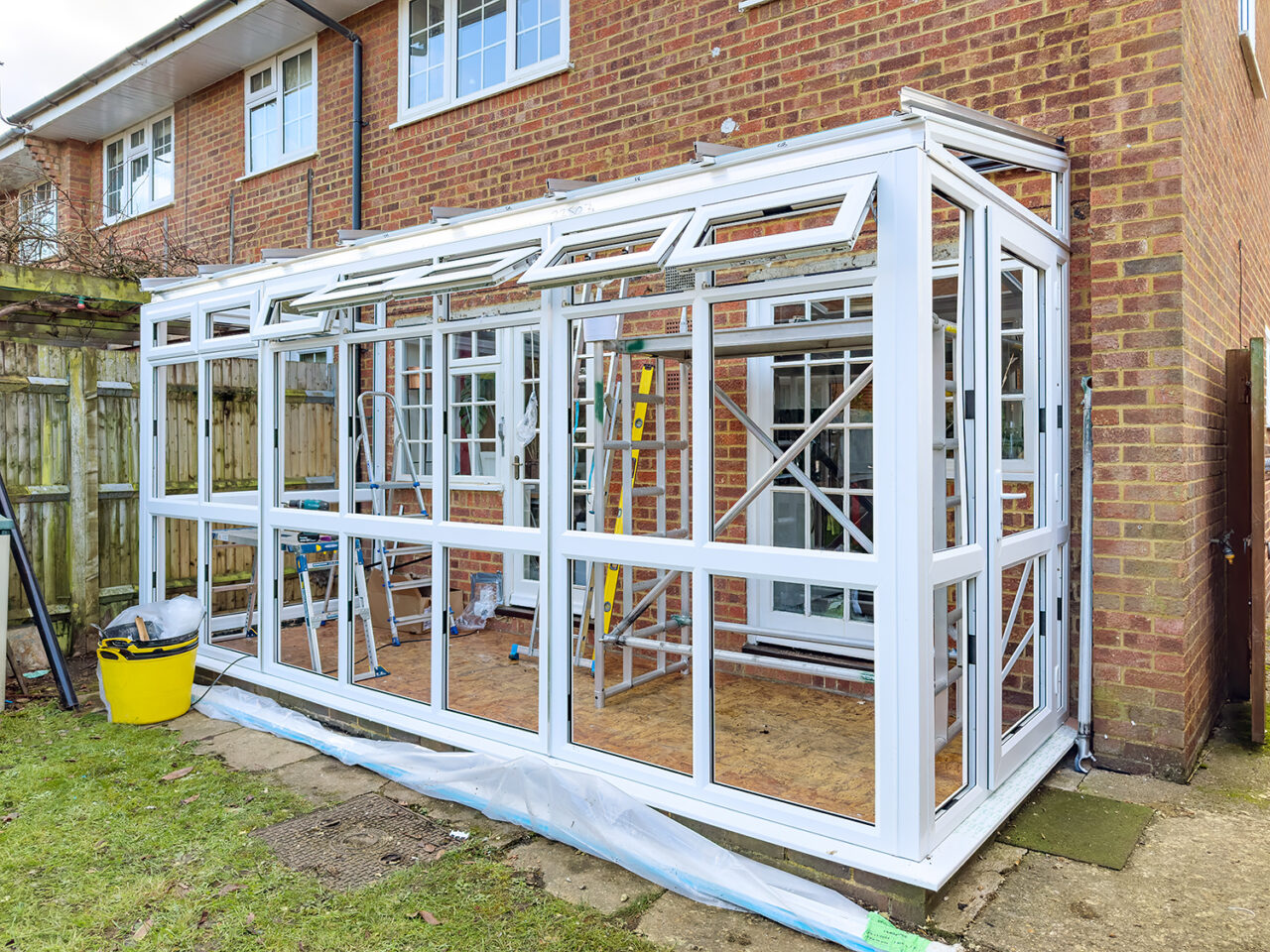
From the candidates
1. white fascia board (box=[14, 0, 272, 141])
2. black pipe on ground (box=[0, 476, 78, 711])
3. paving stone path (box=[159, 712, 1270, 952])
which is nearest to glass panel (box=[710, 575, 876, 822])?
paving stone path (box=[159, 712, 1270, 952])

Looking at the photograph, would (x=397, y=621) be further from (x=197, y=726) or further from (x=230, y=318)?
(x=230, y=318)

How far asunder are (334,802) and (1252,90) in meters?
7.23

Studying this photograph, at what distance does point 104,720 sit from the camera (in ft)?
17.4

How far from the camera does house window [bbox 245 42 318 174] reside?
895 cm

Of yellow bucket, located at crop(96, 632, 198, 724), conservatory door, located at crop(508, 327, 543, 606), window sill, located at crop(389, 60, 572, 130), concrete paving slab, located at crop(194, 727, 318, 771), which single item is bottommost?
concrete paving slab, located at crop(194, 727, 318, 771)

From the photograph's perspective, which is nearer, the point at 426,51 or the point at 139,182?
the point at 426,51

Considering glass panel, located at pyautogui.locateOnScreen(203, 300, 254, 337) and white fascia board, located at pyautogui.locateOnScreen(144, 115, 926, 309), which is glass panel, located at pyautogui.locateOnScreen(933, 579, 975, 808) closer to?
white fascia board, located at pyautogui.locateOnScreen(144, 115, 926, 309)

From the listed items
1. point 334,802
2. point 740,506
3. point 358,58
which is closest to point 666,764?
point 740,506

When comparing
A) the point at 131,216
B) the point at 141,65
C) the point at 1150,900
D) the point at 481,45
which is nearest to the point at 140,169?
the point at 131,216

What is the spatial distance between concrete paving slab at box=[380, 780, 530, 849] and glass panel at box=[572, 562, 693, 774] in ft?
1.92

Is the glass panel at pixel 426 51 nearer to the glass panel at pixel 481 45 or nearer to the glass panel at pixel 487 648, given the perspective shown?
the glass panel at pixel 481 45

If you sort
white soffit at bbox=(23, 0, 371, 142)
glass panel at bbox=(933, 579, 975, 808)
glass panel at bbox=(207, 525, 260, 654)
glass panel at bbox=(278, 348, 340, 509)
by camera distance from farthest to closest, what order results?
white soffit at bbox=(23, 0, 371, 142) → glass panel at bbox=(278, 348, 340, 509) → glass panel at bbox=(207, 525, 260, 654) → glass panel at bbox=(933, 579, 975, 808)

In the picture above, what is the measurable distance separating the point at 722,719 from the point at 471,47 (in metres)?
5.92

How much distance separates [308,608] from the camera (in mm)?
5625
